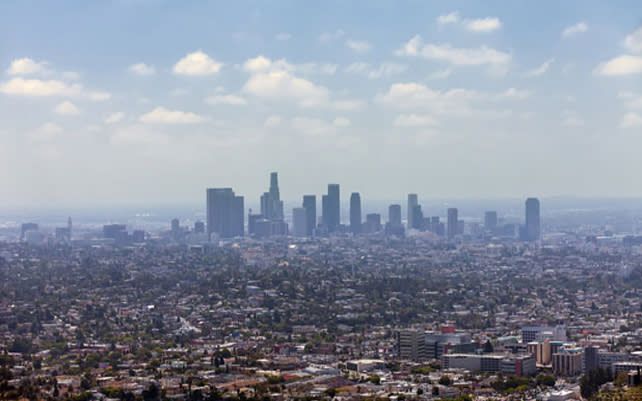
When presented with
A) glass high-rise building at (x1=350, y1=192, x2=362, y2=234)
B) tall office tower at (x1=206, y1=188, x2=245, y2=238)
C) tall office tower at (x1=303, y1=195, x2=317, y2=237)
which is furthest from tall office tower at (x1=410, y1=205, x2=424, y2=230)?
tall office tower at (x1=206, y1=188, x2=245, y2=238)

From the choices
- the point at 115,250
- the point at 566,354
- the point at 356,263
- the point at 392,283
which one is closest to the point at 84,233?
the point at 115,250

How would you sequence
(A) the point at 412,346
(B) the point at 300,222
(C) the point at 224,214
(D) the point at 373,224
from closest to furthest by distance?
(A) the point at 412,346 < (C) the point at 224,214 < (B) the point at 300,222 < (D) the point at 373,224

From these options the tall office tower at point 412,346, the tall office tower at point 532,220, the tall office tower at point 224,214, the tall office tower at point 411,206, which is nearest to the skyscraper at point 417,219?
the tall office tower at point 411,206

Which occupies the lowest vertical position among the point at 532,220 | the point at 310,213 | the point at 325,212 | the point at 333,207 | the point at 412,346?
the point at 412,346

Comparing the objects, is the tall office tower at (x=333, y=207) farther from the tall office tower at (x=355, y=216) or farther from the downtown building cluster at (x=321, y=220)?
the tall office tower at (x=355, y=216)

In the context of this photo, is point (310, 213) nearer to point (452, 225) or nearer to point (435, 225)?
point (435, 225)

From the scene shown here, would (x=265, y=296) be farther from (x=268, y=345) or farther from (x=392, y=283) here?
(x=268, y=345)

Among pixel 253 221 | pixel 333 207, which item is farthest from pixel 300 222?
pixel 253 221
